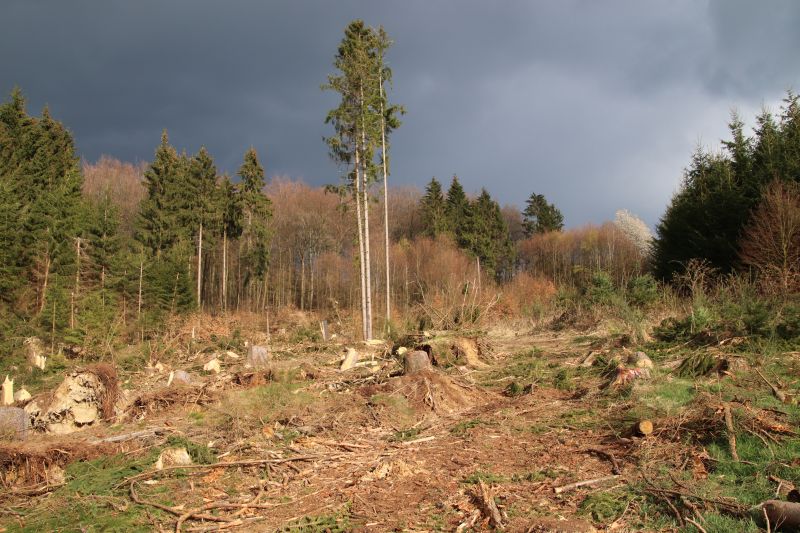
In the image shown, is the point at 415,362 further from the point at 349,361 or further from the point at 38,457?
the point at 38,457

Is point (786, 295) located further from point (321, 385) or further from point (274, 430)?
point (274, 430)

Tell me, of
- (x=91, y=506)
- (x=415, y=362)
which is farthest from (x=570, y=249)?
(x=91, y=506)

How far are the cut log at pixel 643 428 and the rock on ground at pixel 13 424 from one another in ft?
26.1

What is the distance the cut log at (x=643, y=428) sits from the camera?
5.36m

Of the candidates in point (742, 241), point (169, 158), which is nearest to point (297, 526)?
point (742, 241)

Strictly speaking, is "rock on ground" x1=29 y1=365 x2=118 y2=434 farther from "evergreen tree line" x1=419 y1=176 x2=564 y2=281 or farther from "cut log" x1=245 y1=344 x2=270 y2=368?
"evergreen tree line" x1=419 y1=176 x2=564 y2=281

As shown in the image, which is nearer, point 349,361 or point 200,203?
point 349,361

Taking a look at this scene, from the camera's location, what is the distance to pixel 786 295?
9.95 metres

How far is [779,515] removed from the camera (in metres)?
3.28

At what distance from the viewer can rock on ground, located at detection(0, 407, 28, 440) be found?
6.77m

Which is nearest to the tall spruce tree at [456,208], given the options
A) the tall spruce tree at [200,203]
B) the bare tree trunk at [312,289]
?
the bare tree trunk at [312,289]

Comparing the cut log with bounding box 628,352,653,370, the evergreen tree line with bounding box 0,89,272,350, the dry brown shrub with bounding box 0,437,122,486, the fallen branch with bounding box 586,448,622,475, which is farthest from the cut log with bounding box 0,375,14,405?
the cut log with bounding box 628,352,653,370

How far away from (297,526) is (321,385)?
16.9 feet

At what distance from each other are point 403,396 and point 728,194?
20.9 meters
